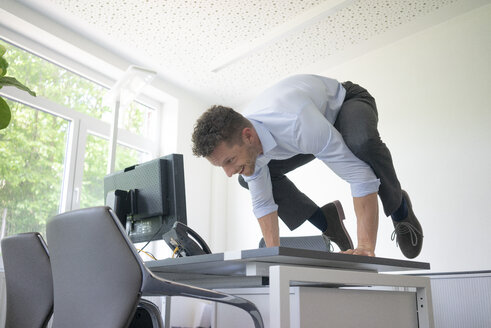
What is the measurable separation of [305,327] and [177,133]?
139 inches

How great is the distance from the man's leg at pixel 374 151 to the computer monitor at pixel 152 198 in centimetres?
66

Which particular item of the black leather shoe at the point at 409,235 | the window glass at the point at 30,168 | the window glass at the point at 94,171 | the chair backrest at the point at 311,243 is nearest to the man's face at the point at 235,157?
the chair backrest at the point at 311,243

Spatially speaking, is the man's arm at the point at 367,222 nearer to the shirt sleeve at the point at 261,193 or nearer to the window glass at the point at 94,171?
the shirt sleeve at the point at 261,193

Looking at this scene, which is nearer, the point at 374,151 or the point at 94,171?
the point at 374,151

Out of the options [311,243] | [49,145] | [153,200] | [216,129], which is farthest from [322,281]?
[49,145]

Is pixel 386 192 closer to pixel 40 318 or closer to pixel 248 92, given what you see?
pixel 40 318

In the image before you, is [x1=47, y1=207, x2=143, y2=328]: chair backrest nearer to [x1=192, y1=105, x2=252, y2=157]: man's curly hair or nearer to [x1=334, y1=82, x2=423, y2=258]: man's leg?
[x1=192, y1=105, x2=252, y2=157]: man's curly hair

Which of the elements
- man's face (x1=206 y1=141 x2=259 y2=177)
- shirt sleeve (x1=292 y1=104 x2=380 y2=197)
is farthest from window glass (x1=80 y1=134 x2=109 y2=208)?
shirt sleeve (x1=292 y1=104 x2=380 y2=197)

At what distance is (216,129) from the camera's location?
1691 mm

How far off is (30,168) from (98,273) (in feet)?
8.53

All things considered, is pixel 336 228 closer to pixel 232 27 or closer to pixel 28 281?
pixel 28 281

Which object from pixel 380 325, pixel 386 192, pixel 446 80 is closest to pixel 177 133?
pixel 446 80

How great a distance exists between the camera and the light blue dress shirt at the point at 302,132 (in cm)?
158

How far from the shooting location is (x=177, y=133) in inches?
176
